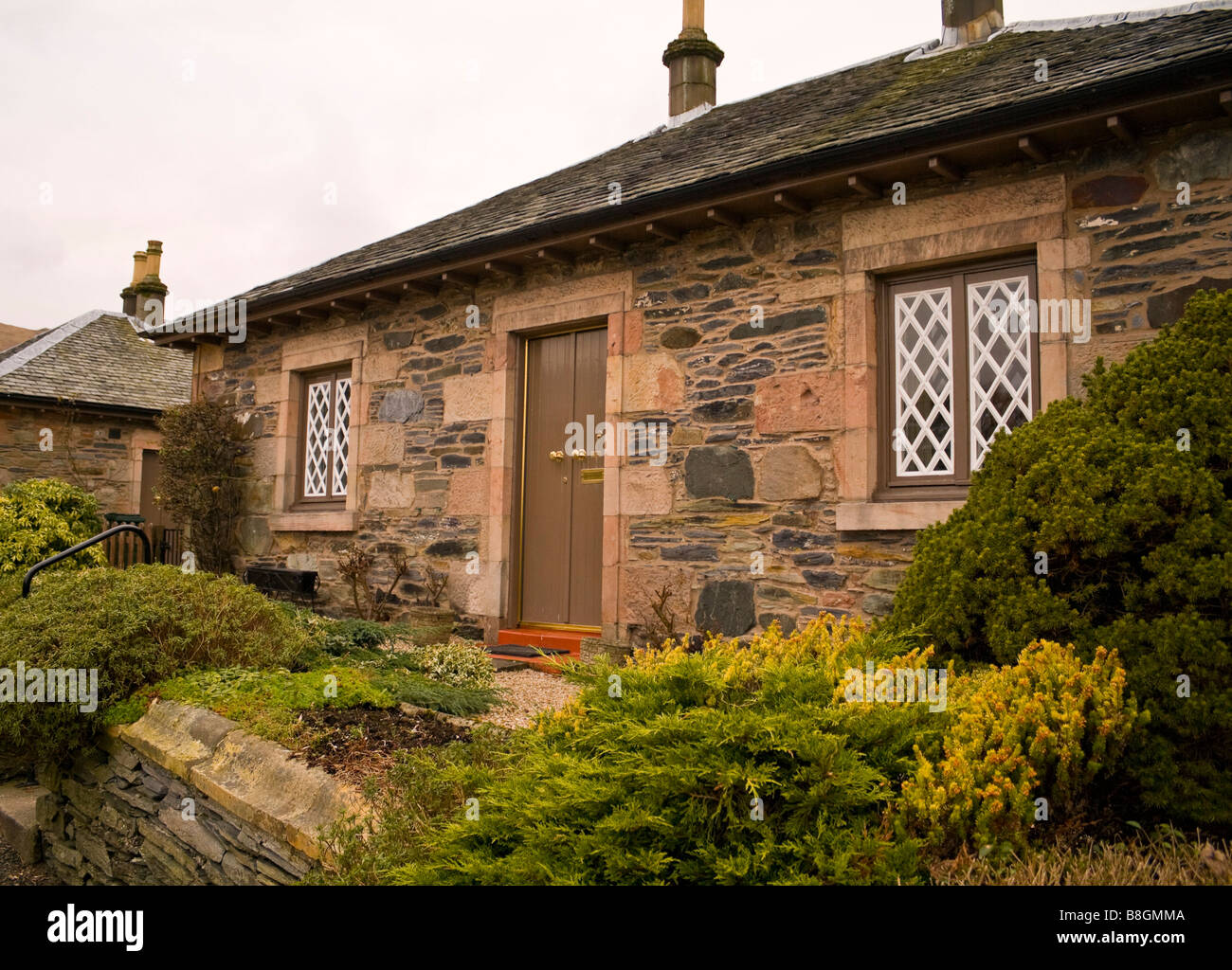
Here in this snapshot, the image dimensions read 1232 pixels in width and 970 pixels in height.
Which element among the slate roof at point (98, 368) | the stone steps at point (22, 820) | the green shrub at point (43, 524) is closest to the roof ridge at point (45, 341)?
the slate roof at point (98, 368)

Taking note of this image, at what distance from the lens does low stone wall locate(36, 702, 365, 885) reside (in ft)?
11.3

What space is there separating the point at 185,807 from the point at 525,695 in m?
2.40

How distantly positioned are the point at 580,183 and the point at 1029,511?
6370mm

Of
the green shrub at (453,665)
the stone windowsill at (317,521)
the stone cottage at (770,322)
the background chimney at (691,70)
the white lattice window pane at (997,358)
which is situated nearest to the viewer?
the stone cottage at (770,322)

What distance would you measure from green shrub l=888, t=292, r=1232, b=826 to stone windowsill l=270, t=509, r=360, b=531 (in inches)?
263

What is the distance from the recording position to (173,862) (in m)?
4.20

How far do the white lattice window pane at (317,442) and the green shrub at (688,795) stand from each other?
7.38 metres

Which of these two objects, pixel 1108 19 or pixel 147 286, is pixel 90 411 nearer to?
pixel 147 286

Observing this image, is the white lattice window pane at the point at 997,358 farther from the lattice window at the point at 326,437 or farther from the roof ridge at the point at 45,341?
the roof ridge at the point at 45,341

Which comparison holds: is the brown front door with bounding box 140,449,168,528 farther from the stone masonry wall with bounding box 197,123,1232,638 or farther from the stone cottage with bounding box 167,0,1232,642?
the stone masonry wall with bounding box 197,123,1232,638

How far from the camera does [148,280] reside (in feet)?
68.8

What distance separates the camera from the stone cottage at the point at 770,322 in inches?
205
